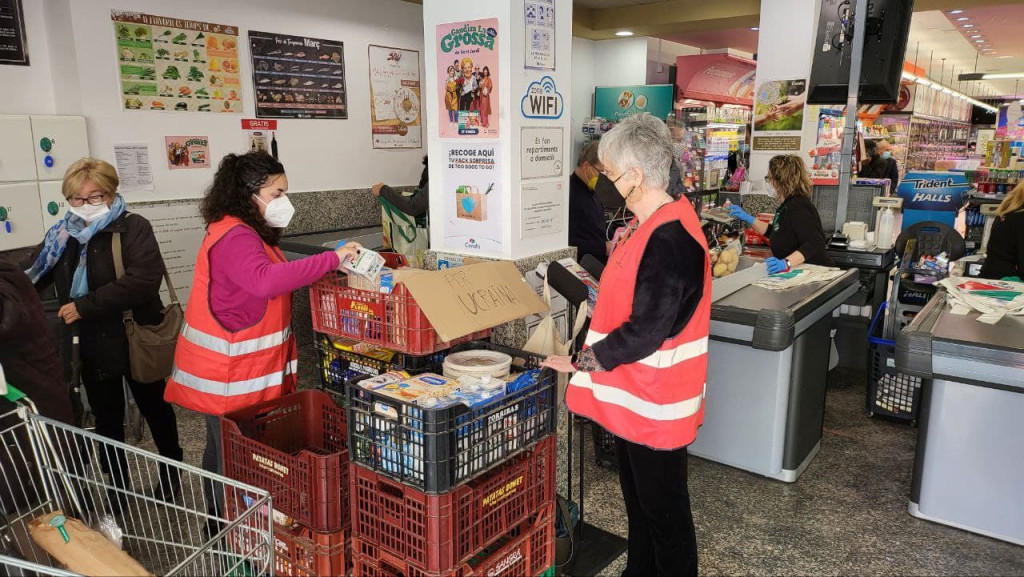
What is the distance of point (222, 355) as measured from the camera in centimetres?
253

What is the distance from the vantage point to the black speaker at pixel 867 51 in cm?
483

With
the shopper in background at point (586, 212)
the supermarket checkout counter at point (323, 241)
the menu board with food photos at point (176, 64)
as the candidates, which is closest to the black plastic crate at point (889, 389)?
the shopper in background at point (586, 212)

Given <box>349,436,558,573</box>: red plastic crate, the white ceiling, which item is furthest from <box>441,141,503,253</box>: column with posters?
the white ceiling

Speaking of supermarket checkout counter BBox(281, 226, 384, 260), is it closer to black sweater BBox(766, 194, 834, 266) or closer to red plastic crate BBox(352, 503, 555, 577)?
black sweater BBox(766, 194, 834, 266)

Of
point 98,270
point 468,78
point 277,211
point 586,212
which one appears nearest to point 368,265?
point 277,211

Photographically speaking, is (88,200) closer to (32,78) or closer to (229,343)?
(229,343)

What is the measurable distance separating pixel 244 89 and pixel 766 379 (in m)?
4.12

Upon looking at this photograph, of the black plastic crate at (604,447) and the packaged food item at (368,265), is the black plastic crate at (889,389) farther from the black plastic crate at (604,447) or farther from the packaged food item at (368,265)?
the packaged food item at (368,265)

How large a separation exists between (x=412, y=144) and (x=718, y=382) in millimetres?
4049

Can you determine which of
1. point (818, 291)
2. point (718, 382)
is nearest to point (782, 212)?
point (818, 291)

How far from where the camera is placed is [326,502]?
7.24 ft

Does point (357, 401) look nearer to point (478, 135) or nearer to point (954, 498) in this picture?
point (478, 135)

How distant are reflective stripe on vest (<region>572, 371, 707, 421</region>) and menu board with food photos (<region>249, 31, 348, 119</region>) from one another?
4.04 metres

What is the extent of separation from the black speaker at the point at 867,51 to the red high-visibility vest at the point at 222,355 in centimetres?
431
